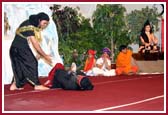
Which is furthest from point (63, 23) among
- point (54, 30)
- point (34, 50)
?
point (34, 50)

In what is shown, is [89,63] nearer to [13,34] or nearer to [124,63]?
[124,63]

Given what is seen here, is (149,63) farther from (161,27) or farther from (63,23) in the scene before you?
(63,23)

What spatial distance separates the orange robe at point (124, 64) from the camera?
6497 mm

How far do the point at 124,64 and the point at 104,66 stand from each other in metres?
0.30

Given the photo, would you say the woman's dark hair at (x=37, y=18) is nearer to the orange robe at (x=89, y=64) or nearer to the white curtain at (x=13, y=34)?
the white curtain at (x=13, y=34)

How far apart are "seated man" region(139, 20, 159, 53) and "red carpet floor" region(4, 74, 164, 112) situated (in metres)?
0.46

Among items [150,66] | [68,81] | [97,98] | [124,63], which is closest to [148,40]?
[150,66]

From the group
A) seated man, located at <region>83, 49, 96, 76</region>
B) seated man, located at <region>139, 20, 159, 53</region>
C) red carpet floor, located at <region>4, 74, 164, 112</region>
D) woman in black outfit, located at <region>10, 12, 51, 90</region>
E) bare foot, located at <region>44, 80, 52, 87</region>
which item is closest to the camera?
red carpet floor, located at <region>4, 74, 164, 112</region>

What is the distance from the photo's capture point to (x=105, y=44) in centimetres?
650

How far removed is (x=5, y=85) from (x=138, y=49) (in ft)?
6.62

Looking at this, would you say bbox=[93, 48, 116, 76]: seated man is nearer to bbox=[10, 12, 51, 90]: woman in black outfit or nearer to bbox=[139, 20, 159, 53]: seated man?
bbox=[139, 20, 159, 53]: seated man

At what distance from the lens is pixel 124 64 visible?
648cm

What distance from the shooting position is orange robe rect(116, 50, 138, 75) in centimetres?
650

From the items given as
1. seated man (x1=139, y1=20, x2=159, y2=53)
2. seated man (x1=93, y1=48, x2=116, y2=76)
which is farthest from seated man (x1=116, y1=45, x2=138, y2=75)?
seated man (x1=139, y1=20, x2=159, y2=53)
